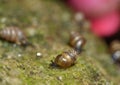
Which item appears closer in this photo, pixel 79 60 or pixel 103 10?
pixel 79 60

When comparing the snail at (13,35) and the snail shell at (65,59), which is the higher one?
the snail shell at (65,59)

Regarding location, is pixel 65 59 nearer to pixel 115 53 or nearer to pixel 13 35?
pixel 13 35

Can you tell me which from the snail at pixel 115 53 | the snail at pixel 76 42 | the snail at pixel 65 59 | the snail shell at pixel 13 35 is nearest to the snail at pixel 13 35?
the snail shell at pixel 13 35

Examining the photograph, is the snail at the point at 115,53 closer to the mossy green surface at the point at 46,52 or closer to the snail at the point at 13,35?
the mossy green surface at the point at 46,52

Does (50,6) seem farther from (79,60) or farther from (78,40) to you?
(79,60)

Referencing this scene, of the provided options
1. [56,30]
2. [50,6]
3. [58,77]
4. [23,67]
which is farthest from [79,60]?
[50,6]

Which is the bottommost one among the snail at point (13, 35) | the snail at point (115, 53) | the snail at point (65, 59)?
the snail at point (115, 53)

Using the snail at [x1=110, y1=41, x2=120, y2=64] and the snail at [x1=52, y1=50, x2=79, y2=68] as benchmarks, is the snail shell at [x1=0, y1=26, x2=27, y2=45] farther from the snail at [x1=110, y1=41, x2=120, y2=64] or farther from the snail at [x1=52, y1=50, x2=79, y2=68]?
the snail at [x1=110, y1=41, x2=120, y2=64]
